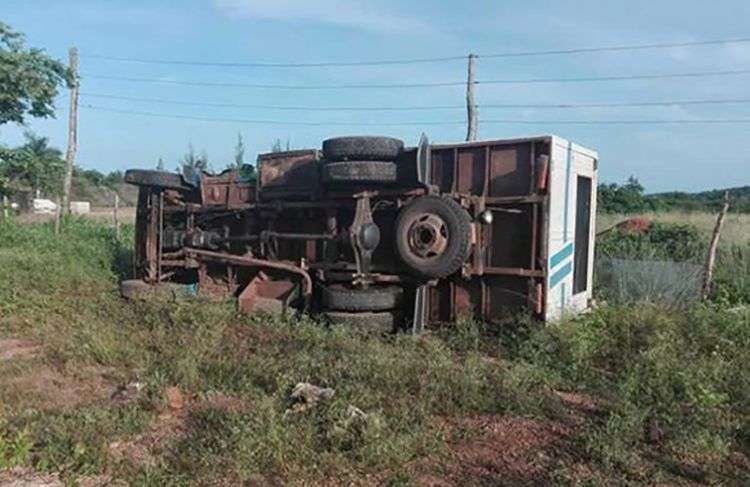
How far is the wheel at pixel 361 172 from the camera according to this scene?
7.69 meters

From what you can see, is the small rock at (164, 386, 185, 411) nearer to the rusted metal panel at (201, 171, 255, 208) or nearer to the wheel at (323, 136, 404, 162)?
the wheel at (323, 136, 404, 162)

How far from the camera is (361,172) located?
303 inches

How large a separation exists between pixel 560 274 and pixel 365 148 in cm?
266

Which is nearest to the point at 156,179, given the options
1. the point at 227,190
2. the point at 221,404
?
the point at 227,190

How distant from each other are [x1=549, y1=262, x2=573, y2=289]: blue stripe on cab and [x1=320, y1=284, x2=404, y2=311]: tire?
5.57ft

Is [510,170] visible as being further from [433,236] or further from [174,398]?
[174,398]

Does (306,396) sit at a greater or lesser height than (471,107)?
lesser

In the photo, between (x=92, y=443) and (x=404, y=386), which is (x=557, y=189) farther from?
(x=92, y=443)

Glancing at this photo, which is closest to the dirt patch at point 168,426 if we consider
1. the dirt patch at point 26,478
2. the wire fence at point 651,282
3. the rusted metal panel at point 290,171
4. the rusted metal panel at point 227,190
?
the dirt patch at point 26,478

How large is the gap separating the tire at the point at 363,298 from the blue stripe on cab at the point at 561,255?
5.68ft

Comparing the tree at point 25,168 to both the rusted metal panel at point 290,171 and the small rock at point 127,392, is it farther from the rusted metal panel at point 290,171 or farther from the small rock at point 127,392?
the small rock at point 127,392

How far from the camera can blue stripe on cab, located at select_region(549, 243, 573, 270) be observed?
7449 millimetres

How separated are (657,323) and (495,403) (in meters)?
3.06

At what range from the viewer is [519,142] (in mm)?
7445
